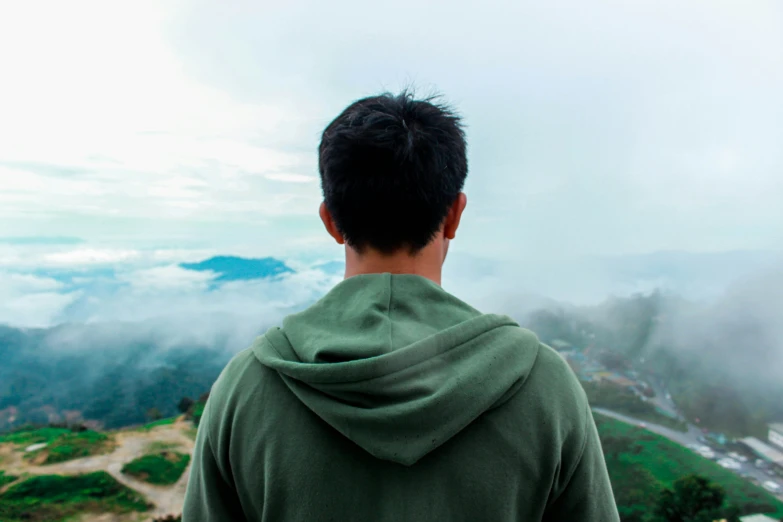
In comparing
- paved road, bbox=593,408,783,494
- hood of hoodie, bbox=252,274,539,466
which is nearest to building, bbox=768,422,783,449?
paved road, bbox=593,408,783,494

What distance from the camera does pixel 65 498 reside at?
3.04 m

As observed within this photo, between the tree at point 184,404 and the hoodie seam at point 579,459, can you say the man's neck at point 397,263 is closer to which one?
the hoodie seam at point 579,459

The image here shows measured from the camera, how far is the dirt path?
10.4 ft

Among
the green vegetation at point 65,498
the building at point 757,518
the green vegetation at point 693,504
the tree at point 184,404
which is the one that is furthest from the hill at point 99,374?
the building at point 757,518

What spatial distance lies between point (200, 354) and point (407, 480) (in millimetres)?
3812

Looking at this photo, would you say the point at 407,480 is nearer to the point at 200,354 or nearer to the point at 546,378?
the point at 546,378

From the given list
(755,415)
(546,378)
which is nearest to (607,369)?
(755,415)

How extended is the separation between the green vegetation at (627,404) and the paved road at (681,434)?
0.14ft

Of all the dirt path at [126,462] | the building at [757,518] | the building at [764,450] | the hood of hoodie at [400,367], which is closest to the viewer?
the hood of hoodie at [400,367]

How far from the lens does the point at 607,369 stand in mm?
4207

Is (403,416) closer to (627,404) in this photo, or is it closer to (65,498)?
(65,498)

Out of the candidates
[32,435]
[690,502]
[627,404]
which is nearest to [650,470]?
[690,502]

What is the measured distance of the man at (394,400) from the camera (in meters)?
0.54

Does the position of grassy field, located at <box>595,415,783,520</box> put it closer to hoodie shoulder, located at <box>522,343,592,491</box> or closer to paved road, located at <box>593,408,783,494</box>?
paved road, located at <box>593,408,783,494</box>
